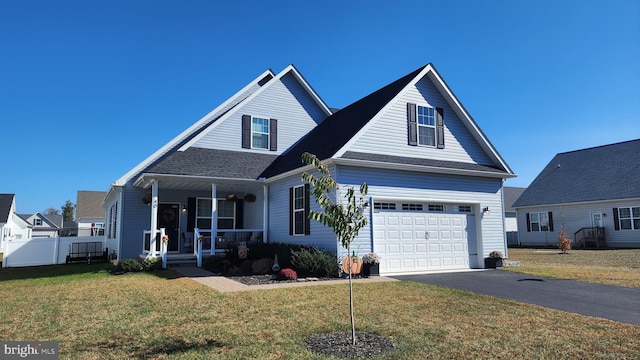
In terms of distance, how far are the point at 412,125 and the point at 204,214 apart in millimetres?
10049

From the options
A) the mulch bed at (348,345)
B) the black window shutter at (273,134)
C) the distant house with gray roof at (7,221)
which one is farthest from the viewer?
the distant house with gray roof at (7,221)

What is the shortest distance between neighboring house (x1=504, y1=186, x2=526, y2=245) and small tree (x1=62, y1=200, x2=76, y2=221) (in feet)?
256

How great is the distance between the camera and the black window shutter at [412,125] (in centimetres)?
1423

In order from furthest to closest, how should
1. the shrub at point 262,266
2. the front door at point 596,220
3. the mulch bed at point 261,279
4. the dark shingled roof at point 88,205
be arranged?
the dark shingled roof at point 88,205, the front door at point 596,220, the shrub at point 262,266, the mulch bed at point 261,279

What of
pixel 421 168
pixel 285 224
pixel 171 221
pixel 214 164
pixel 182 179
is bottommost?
pixel 285 224

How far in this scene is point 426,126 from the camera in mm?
14719

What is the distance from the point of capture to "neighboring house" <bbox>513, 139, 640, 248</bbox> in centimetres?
2669

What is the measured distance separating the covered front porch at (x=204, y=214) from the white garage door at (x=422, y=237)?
17.5ft

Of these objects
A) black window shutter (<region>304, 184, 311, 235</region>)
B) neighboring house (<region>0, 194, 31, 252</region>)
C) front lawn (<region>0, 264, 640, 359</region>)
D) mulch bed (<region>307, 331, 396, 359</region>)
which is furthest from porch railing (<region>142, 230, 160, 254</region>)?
neighboring house (<region>0, 194, 31, 252</region>)

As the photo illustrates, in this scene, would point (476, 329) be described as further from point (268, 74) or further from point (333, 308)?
point (268, 74)

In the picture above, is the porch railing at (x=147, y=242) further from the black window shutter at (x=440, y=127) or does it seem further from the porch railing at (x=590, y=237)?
the porch railing at (x=590, y=237)

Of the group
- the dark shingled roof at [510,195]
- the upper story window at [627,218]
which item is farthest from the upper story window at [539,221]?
the dark shingled roof at [510,195]

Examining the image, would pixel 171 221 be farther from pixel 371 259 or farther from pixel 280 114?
pixel 371 259

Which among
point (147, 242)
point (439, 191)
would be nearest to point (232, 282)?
point (147, 242)
